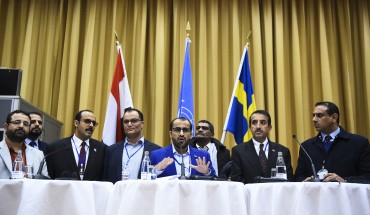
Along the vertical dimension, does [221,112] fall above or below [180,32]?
below

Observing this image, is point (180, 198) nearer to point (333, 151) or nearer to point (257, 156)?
point (257, 156)

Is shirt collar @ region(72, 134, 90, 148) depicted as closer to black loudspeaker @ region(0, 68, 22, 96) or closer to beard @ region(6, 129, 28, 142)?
beard @ region(6, 129, 28, 142)

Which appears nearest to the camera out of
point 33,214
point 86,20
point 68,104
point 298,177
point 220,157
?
point 33,214

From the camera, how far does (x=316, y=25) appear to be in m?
7.09

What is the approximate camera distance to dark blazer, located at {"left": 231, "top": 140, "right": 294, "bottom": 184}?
3967 mm

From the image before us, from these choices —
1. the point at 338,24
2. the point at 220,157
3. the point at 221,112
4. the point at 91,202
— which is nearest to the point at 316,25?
the point at 338,24

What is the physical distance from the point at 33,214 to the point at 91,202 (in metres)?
0.37

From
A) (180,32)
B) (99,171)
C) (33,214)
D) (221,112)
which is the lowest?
(33,214)

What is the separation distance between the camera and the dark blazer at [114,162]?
4109mm

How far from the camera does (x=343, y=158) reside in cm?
392

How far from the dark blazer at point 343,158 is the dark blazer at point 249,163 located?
16 centimetres

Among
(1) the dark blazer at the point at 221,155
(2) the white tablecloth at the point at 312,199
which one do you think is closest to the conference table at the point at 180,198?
(2) the white tablecloth at the point at 312,199

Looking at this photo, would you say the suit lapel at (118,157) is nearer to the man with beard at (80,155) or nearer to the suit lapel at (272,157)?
the man with beard at (80,155)

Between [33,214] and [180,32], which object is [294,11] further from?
[33,214]
